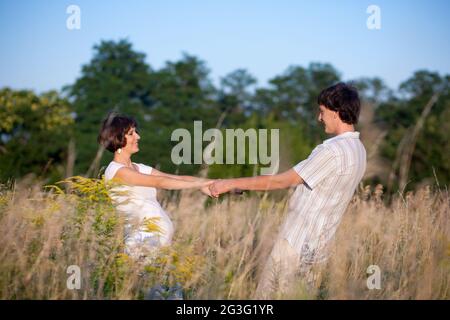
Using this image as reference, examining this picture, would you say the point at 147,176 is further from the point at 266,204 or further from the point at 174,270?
the point at 266,204

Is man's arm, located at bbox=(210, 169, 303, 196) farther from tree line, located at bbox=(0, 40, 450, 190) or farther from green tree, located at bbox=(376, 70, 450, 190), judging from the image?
tree line, located at bbox=(0, 40, 450, 190)

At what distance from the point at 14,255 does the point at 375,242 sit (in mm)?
2960

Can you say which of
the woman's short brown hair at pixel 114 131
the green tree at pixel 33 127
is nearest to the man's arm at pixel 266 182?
the woman's short brown hair at pixel 114 131

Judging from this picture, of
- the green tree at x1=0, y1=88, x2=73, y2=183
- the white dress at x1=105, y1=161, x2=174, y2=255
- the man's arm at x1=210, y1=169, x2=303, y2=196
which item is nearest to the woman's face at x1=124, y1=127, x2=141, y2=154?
the white dress at x1=105, y1=161, x2=174, y2=255

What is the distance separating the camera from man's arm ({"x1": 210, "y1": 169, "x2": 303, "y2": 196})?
3.67 metres

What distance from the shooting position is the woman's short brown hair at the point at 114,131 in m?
4.77

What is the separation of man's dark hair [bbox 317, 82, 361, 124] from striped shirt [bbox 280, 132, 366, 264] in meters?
0.17

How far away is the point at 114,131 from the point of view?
15.8 ft

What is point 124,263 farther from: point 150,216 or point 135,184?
point 135,184

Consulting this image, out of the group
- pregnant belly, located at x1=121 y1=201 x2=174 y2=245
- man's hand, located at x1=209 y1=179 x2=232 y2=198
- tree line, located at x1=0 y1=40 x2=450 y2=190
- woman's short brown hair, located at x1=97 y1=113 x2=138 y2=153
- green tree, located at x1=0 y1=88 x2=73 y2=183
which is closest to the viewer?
pregnant belly, located at x1=121 y1=201 x2=174 y2=245

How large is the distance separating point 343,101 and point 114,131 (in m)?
2.00

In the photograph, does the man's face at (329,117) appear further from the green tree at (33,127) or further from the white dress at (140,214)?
the green tree at (33,127)
